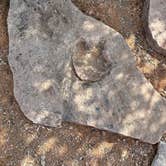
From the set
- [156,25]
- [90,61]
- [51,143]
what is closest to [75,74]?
[90,61]

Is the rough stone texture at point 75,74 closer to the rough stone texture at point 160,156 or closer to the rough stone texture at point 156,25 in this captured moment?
the rough stone texture at point 160,156

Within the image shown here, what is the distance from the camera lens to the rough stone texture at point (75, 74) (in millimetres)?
2674

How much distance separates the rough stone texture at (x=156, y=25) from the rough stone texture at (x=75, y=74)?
0.85ft

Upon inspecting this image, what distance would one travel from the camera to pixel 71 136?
2.73m

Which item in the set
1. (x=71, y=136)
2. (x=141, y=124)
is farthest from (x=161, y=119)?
(x=71, y=136)

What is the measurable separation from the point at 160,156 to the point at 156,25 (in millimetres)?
928

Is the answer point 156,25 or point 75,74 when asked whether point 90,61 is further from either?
point 156,25

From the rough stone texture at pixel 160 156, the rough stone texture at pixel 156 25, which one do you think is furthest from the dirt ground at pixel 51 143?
the rough stone texture at pixel 156 25

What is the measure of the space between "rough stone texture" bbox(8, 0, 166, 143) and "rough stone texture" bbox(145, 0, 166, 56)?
26 cm

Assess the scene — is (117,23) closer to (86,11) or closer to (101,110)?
(86,11)

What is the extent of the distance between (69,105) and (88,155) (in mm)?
352

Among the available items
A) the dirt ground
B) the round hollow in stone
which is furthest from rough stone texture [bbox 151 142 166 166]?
the round hollow in stone

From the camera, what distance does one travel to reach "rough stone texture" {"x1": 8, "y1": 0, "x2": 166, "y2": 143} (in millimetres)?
2674

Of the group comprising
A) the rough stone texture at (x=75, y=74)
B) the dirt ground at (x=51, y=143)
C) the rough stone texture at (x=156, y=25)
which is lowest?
the dirt ground at (x=51, y=143)
